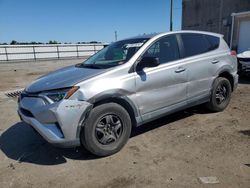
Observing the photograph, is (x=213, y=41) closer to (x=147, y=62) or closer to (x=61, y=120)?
(x=147, y=62)

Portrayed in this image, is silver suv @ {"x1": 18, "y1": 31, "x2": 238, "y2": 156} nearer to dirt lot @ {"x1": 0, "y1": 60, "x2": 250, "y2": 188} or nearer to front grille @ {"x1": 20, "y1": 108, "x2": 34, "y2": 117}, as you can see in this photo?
front grille @ {"x1": 20, "y1": 108, "x2": 34, "y2": 117}

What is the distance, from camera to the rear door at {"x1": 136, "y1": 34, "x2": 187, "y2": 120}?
3711 millimetres

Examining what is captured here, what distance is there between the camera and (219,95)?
16.8 ft

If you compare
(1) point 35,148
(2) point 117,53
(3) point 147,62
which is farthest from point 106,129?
(2) point 117,53

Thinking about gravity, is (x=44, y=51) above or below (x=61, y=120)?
below

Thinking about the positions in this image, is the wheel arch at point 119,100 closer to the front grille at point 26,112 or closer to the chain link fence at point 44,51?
Result: the front grille at point 26,112

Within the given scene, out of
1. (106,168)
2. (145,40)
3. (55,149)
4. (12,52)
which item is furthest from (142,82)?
(12,52)

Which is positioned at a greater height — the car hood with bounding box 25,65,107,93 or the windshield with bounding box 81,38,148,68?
the windshield with bounding box 81,38,148,68

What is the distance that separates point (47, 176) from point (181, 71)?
2.74 m

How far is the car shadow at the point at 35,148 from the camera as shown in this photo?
11.6 feet

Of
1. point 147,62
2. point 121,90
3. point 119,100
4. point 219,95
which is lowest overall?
point 219,95

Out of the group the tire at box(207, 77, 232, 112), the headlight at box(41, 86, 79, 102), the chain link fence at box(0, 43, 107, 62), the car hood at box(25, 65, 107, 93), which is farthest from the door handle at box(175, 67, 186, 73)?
the chain link fence at box(0, 43, 107, 62)

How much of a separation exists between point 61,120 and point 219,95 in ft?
11.7

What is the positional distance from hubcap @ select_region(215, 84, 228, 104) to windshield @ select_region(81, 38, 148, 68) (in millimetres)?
2114
